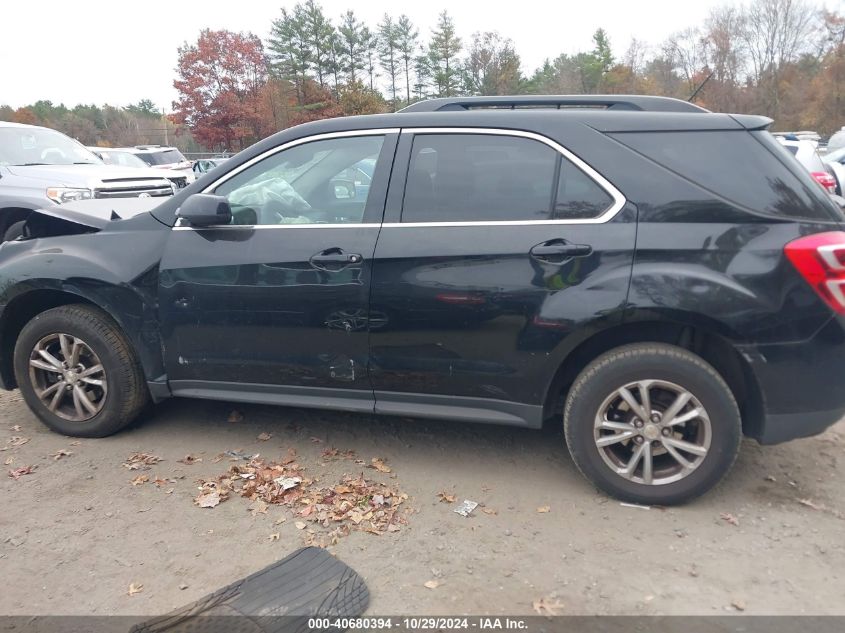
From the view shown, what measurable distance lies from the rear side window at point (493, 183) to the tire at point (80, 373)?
6.38ft

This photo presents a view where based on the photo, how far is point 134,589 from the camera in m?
2.83

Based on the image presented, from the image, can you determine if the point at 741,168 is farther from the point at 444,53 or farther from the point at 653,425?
the point at 444,53

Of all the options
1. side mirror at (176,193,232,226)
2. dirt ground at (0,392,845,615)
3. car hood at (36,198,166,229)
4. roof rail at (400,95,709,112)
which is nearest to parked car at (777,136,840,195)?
dirt ground at (0,392,845,615)

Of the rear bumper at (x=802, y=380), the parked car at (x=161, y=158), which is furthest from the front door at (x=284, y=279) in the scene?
the parked car at (x=161, y=158)

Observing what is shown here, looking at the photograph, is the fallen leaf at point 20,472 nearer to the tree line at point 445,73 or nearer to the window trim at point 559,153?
the window trim at point 559,153

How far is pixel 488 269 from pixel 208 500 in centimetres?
184

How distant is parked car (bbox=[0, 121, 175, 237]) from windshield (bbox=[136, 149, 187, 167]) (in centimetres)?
1232

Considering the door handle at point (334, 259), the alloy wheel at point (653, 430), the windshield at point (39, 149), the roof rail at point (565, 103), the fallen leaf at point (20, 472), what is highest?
the roof rail at point (565, 103)

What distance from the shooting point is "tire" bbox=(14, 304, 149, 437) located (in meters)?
4.04

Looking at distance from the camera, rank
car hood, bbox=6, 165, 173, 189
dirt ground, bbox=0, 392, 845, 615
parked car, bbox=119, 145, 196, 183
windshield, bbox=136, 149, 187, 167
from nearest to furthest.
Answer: dirt ground, bbox=0, 392, 845, 615 → car hood, bbox=6, 165, 173, 189 → parked car, bbox=119, 145, 196, 183 → windshield, bbox=136, 149, 187, 167

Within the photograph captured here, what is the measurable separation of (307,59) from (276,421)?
47.0 metres

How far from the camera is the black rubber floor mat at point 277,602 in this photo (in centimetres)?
262

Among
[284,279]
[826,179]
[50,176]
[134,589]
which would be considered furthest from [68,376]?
[826,179]

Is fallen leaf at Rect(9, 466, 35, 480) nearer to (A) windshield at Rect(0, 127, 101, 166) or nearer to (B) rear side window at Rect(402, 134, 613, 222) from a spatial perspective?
(B) rear side window at Rect(402, 134, 613, 222)
